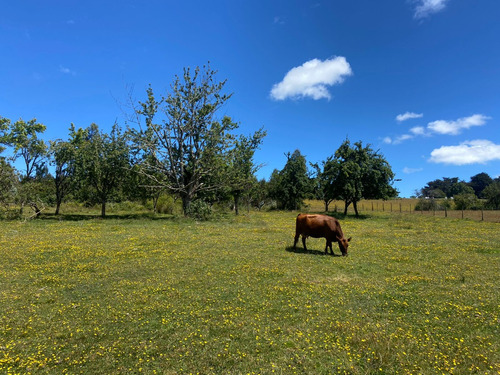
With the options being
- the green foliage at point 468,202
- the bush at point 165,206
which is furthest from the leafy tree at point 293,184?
the green foliage at point 468,202

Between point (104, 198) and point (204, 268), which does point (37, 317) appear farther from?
point (104, 198)

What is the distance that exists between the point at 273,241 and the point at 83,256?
10417 millimetres

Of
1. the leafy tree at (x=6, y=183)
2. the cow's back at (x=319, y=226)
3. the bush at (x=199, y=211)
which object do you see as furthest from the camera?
the bush at (x=199, y=211)

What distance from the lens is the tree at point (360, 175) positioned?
Result: 3903 cm

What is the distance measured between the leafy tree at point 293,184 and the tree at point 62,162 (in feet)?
116

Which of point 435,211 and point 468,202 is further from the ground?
point 468,202

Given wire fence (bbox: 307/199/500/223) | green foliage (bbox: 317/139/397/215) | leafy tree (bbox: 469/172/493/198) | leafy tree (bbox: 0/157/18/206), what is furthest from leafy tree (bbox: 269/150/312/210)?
leafy tree (bbox: 469/172/493/198)

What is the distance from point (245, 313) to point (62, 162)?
110 feet

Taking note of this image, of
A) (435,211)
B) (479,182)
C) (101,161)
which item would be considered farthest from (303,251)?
(479,182)

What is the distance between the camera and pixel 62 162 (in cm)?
3192

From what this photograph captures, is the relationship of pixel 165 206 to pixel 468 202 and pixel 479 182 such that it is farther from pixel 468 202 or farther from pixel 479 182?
pixel 479 182

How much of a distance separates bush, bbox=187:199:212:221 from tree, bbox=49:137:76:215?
14.7 meters

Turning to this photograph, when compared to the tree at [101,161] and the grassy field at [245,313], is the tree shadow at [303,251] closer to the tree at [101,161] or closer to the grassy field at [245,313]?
the grassy field at [245,313]

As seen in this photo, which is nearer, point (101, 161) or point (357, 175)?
point (101, 161)
